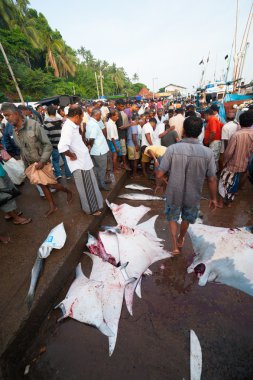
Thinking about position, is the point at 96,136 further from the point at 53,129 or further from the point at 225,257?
the point at 225,257

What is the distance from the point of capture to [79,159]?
2.73 meters

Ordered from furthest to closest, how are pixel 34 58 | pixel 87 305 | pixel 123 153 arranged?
pixel 34 58
pixel 123 153
pixel 87 305

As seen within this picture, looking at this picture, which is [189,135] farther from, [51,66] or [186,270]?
[51,66]

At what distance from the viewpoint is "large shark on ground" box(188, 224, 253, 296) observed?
217 centimetres

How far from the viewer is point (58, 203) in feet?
11.6

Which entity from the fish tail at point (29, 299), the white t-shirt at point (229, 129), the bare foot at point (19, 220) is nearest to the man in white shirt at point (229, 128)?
the white t-shirt at point (229, 129)

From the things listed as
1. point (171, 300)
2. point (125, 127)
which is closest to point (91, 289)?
point (171, 300)

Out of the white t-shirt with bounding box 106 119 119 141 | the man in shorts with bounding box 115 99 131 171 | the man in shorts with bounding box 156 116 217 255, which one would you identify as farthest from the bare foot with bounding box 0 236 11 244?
the man in shorts with bounding box 115 99 131 171

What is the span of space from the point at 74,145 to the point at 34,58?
2983 cm

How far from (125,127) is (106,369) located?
165 inches

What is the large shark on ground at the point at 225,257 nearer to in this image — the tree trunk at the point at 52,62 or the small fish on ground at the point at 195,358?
the small fish on ground at the point at 195,358

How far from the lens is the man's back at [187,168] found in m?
1.96

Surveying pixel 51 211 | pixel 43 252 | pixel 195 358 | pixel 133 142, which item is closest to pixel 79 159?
pixel 51 211

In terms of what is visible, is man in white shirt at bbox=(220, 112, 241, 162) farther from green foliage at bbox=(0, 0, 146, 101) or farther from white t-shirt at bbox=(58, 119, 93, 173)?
green foliage at bbox=(0, 0, 146, 101)
